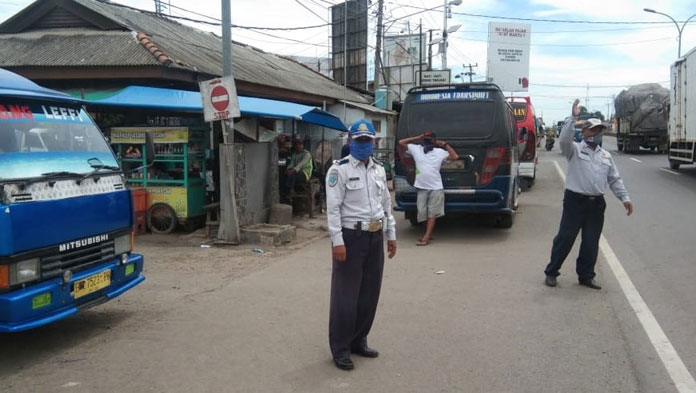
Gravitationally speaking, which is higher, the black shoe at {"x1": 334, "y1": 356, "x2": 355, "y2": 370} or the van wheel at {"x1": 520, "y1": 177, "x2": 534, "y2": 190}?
the van wheel at {"x1": 520, "y1": 177, "x2": 534, "y2": 190}

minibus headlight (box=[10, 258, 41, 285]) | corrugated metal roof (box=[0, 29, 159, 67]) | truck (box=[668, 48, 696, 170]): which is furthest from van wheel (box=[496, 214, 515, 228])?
truck (box=[668, 48, 696, 170])

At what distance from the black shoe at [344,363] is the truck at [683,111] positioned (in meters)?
→ 16.6

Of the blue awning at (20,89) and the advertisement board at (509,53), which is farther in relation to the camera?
the advertisement board at (509,53)

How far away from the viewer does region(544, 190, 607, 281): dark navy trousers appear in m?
6.27

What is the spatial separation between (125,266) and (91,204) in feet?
2.40

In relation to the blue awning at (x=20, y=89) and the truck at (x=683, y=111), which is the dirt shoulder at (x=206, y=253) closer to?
the blue awning at (x=20, y=89)

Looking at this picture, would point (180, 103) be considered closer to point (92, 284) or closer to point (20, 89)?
point (20, 89)

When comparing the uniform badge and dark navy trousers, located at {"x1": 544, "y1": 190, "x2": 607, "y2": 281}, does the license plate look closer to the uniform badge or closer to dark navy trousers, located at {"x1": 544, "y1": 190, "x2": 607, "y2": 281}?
the uniform badge

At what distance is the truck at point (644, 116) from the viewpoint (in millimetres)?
29234

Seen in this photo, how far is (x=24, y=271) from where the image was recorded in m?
4.11

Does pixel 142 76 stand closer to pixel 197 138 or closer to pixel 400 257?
pixel 197 138

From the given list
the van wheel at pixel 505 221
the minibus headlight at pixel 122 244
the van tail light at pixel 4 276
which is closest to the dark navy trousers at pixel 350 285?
the minibus headlight at pixel 122 244

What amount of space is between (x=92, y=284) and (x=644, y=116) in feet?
100

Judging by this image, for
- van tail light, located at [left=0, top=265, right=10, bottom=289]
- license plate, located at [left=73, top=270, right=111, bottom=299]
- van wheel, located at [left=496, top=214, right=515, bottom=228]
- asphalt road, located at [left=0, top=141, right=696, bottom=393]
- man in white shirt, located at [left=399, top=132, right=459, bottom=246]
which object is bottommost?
asphalt road, located at [left=0, top=141, right=696, bottom=393]
